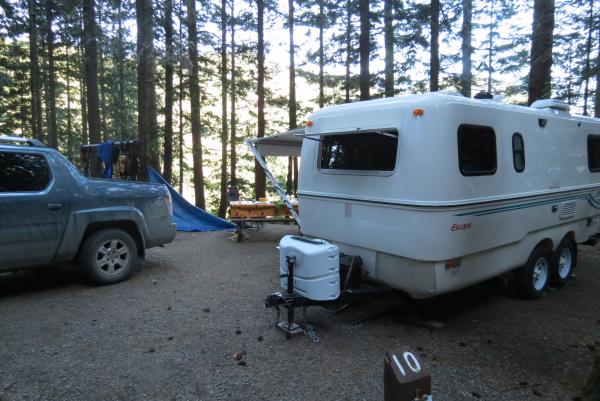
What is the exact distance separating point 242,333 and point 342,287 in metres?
1.18

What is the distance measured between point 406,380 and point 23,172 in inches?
205

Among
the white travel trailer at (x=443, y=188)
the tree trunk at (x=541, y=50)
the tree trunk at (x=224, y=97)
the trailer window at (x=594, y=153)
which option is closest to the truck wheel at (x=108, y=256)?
the white travel trailer at (x=443, y=188)

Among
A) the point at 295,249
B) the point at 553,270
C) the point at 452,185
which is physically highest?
the point at 452,185

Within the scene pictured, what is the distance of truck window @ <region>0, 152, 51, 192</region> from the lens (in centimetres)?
474

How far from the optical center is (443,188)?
374 cm

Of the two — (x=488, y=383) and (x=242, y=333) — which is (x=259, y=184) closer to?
(x=242, y=333)

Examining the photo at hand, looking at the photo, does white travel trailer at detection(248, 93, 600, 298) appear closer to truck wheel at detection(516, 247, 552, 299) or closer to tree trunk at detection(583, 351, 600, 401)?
truck wheel at detection(516, 247, 552, 299)

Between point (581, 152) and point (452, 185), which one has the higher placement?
point (581, 152)

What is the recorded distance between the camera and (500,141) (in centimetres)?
438

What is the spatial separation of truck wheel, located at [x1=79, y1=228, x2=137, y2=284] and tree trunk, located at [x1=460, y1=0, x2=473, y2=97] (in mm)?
11887

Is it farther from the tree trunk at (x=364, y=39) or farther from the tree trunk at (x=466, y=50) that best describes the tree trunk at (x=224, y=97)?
the tree trunk at (x=466, y=50)

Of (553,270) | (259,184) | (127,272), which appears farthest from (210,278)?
(259,184)

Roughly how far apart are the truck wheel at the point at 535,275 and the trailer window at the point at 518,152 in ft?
4.12

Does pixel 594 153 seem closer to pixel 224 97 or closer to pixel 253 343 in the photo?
pixel 253 343
